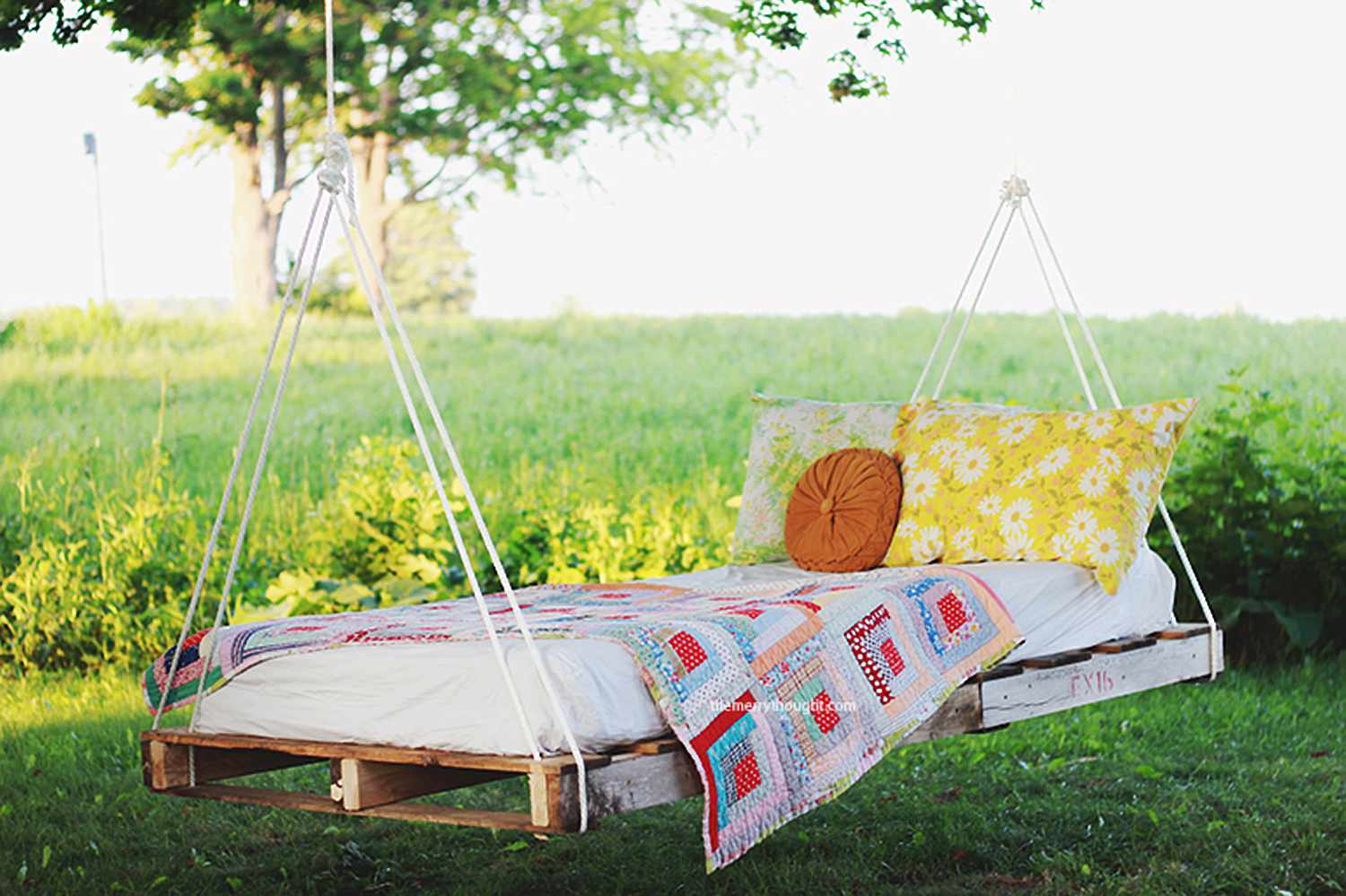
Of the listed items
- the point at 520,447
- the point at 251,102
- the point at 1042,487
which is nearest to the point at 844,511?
the point at 1042,487

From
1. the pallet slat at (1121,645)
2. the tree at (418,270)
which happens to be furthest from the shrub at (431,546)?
the tree at (418,270)

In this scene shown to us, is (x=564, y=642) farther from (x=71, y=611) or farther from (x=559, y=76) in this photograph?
(x=559, y=76)

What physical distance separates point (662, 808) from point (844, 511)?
0.97 meters

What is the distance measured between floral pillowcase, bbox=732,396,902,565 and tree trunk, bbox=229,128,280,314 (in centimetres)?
680

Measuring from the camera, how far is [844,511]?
4383 mm

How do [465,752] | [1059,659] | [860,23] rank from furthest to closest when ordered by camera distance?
[860,23]
[1059,659]
[465,752]

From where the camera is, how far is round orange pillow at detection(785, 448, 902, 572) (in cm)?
430

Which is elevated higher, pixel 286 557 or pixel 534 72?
pixel 534 72

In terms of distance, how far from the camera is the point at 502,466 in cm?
868

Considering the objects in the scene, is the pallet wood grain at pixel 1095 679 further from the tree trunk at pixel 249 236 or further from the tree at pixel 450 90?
the tree trunk at pixel 249 236

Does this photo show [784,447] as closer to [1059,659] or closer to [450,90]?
[1059,659]

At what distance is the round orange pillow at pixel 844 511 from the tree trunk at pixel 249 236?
7.06 metres

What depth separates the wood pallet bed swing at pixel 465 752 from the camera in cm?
260

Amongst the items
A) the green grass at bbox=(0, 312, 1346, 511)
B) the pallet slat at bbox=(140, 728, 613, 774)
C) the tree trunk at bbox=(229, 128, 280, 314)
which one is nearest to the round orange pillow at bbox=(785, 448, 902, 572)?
the pallet slat at bbox=(140, 728, 613, 774)
